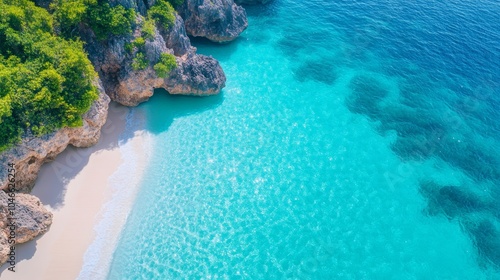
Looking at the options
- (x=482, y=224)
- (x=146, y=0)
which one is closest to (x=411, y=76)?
(x=482, y=224)

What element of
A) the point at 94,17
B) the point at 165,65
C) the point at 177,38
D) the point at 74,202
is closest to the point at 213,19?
the point at 177,38

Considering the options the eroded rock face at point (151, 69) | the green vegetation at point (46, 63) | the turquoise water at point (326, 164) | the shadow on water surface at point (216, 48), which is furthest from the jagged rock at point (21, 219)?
the shadow on water surface at point (216, 48)

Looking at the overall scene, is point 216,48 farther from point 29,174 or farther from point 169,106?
point 29,174

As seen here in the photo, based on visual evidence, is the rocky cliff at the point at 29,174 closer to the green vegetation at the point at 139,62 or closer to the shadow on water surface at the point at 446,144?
the green vegetation at the point at 139,62

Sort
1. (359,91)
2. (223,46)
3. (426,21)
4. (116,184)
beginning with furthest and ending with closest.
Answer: (426,21)
(223,46)
(359,91)
(116,184)

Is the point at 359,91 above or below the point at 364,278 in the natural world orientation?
above

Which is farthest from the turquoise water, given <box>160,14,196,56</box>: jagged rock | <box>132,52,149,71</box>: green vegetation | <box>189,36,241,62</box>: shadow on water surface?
<box>160,14,196,56</box>: jagged rock

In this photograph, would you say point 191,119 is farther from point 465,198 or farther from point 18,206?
point 465,198
